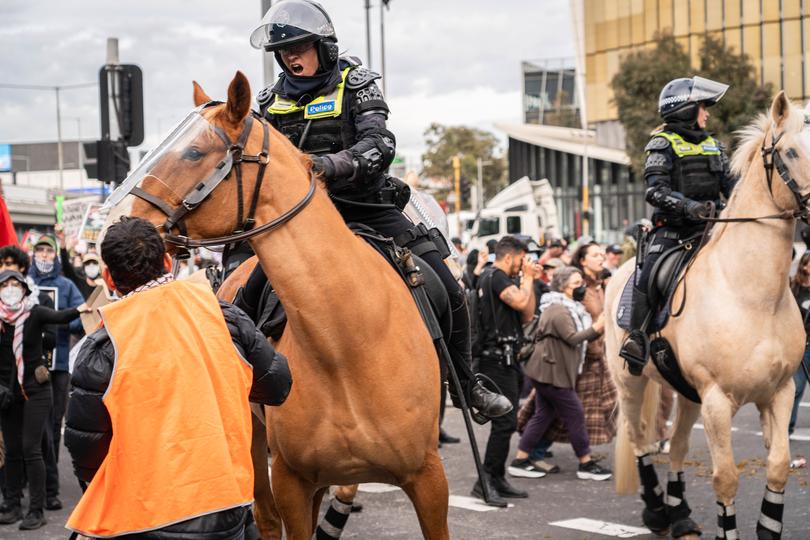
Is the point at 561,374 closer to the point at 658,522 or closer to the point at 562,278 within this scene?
the point at 562,278

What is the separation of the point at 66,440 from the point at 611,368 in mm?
5448

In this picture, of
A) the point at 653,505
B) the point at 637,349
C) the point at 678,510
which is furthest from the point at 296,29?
the point at 653,505

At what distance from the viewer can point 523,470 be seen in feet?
33.2

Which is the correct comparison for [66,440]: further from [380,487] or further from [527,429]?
[527,429]

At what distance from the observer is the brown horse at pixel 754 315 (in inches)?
252

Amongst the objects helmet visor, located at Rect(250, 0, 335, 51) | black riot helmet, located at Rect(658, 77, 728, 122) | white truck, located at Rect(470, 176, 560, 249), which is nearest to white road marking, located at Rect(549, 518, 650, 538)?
black riot helmet, located at Rect(658, 77, 728, 122)

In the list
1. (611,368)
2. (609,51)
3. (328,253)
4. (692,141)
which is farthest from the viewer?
(609,51)

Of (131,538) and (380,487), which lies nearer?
(131,538)

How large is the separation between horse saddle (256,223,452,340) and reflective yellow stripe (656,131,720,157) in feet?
9.45

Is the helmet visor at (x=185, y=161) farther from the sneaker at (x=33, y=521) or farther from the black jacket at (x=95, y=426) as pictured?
the sneaker at (x=33, y=521)

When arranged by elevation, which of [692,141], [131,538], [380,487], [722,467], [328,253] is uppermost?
[692,141]

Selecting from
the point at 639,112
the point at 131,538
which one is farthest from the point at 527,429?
the point at 639,112

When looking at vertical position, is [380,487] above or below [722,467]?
below

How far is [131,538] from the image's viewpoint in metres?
3.61
